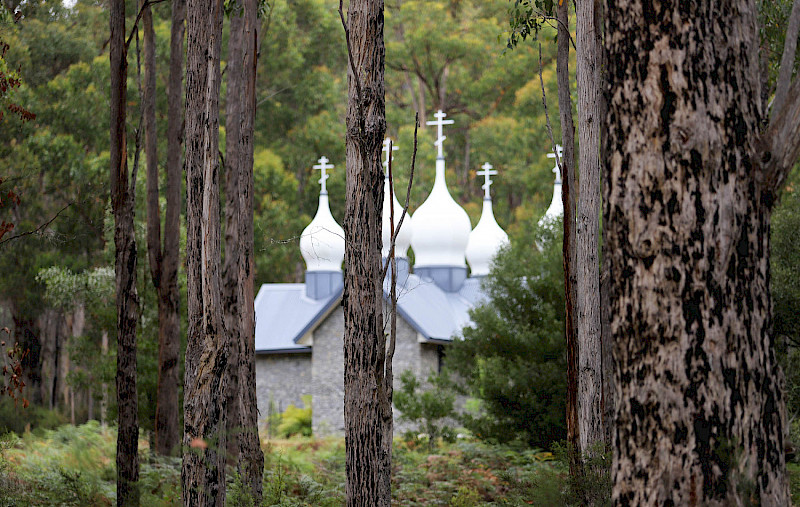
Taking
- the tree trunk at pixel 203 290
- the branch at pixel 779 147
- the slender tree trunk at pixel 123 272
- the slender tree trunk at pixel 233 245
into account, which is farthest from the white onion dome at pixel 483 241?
the branch at pixel 779 147

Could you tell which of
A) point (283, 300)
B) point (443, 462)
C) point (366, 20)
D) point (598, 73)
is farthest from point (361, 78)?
point (283, 300)

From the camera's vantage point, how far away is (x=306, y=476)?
13.5 m

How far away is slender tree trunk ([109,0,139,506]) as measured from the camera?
10.2 meters

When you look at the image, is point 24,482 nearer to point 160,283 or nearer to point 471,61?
point 160,283

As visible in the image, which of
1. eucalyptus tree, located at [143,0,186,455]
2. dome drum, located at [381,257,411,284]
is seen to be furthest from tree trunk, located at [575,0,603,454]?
eucalyptus tree, located at [143,0,186,455]

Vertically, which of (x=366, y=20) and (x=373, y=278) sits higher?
(x=366, y=20)

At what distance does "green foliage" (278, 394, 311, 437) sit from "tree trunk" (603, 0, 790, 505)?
85.9 ft

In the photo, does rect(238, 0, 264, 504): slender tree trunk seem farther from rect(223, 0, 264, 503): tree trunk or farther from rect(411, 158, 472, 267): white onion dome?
rect(411, 158, 472, 267): white onion dome

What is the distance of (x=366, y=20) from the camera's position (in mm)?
7586

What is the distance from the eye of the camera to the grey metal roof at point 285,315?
98.5ft

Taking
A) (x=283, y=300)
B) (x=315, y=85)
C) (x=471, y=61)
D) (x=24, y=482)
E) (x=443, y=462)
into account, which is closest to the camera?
(x=24, y=482)

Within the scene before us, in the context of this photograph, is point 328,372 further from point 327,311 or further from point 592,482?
point 592,482

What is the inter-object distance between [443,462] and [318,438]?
11.0 m

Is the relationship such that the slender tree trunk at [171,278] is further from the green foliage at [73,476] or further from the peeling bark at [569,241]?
the peeling bark at [569,241]
